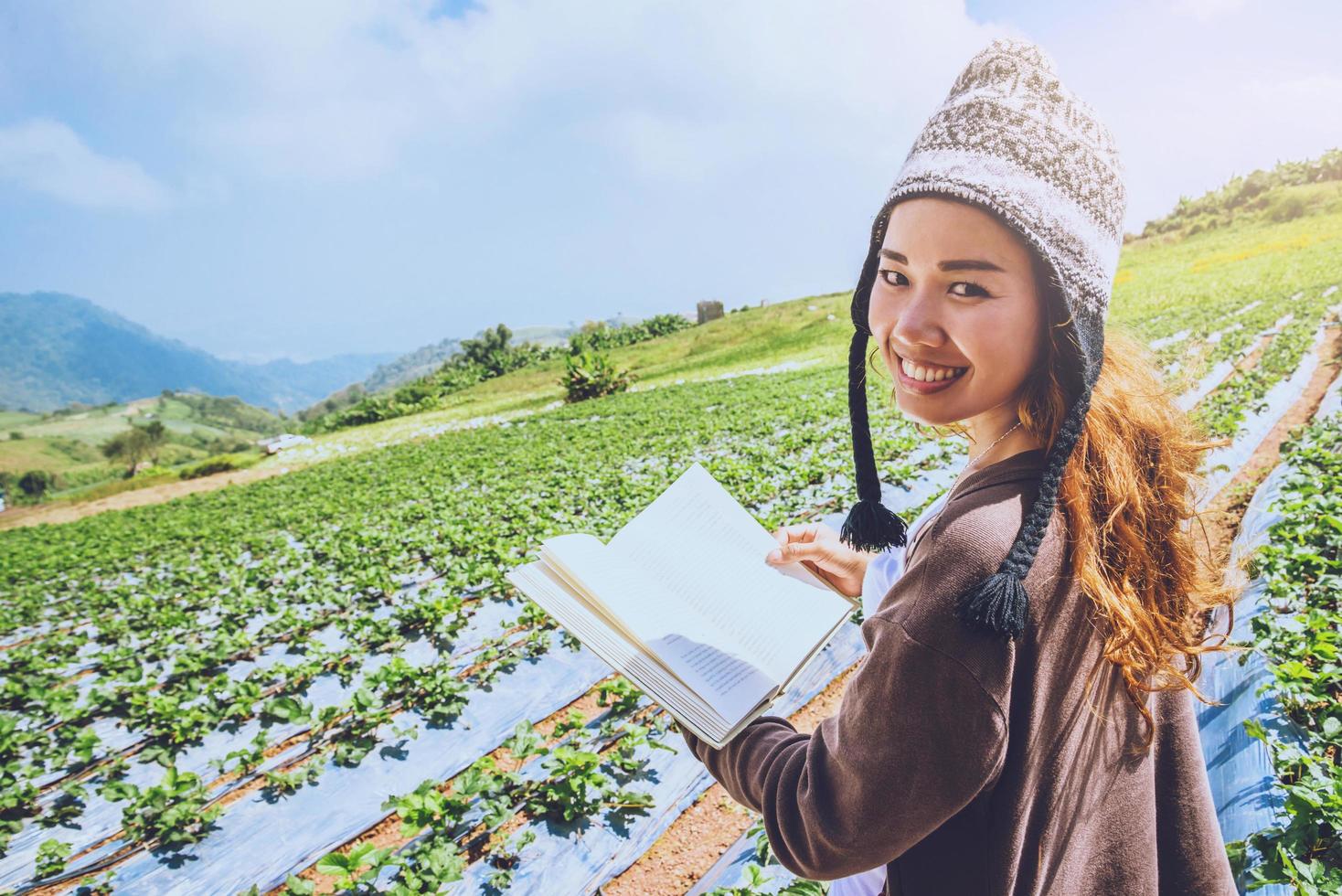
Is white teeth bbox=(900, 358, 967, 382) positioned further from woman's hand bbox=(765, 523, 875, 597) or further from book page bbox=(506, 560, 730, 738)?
book page bbox=(506, 560, 730, 738)

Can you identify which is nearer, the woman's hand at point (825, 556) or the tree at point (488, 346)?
the woman's hand at point (825, 556)

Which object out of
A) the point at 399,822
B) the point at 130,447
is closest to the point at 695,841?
the point at 399,822

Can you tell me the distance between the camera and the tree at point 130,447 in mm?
51969

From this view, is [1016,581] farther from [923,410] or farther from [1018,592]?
[923,410]

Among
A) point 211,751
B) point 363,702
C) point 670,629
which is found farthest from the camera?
point 211,751

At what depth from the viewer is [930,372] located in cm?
111

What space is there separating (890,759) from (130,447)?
2750 inches

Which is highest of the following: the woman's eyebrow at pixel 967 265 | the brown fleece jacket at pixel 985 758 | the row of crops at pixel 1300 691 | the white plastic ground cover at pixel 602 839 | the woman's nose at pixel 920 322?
the woman's eyebrow at pixel 967 265

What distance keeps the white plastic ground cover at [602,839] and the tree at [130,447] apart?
197 feet

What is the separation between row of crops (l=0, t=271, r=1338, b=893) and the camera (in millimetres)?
2602

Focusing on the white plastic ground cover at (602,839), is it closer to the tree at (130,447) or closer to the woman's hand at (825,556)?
the woman's hand at (825,556)

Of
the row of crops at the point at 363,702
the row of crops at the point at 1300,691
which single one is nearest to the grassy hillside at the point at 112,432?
the row of crops at the point at 363,702

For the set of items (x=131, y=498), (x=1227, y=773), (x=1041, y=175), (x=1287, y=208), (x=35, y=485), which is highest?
(x=1287, y=208)

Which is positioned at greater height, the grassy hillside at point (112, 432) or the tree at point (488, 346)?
the tree at point (488, 346)
